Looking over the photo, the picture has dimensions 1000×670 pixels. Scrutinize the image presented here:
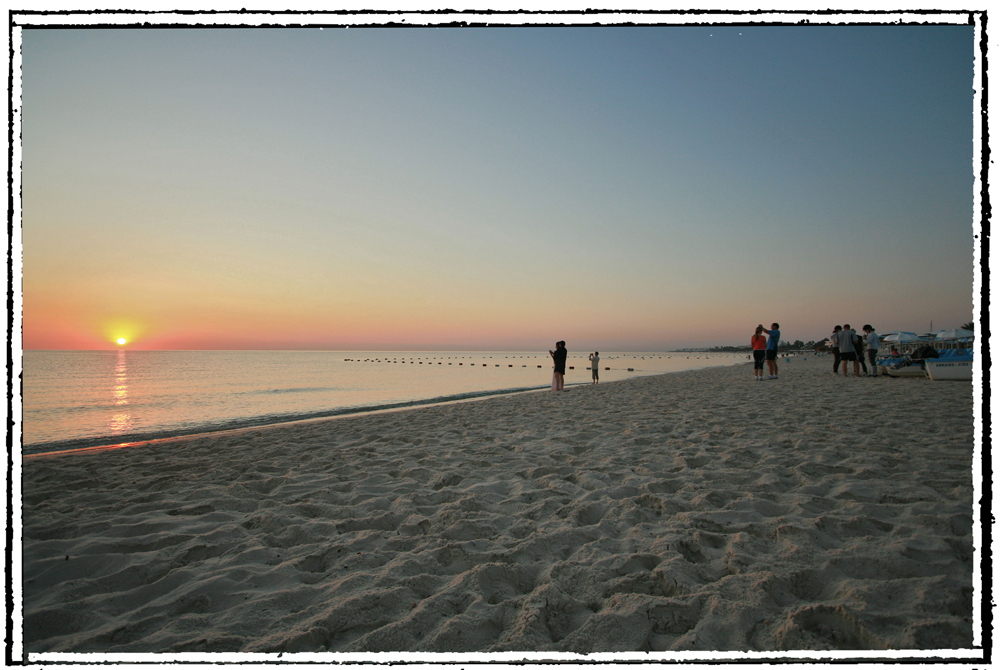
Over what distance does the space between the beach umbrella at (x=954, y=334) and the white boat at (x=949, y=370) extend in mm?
6192

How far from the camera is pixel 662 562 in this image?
291cm

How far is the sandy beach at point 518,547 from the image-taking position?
2287mm

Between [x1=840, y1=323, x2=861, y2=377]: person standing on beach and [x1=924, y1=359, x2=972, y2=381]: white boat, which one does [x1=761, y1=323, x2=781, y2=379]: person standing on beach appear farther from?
[x1=924, y1=359, x2=972, y2=381]: white boat

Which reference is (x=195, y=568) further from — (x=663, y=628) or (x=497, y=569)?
(x=663, y=628)

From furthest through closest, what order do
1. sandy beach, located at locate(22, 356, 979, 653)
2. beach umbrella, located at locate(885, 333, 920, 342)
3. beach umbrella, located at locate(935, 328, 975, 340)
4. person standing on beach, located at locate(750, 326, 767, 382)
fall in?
beach umbrella, located at locate(885, 333, 920, 342) < beach umbrella, located at locate(935, 328, 975, 340) < person standing on beach, located at locate(750, 326, 767, 382) < sandy beach, located at locate(22, 356, 979, 653)

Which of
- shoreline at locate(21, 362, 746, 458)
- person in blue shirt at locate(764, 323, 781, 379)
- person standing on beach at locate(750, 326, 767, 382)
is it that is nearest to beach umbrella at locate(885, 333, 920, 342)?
person in blue shirt at locate(764, 323, 781, 379)

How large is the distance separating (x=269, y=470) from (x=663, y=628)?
4.94m

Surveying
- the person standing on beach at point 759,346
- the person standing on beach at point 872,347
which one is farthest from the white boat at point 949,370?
the person standing on beach at point 759,346

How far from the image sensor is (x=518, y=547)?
3.21m

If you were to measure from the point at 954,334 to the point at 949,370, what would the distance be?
24.7 feet

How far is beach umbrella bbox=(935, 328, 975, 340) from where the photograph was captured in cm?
1750

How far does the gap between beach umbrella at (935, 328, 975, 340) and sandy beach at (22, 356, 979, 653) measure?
1558 centimetres
